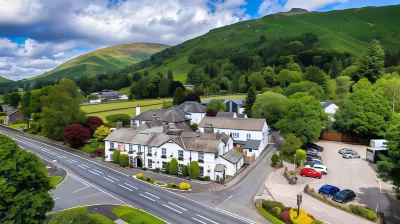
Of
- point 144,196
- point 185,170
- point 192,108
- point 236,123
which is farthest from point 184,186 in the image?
point 192,108

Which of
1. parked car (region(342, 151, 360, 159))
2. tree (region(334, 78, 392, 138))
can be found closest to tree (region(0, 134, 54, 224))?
parked car (region(342, 151, 360, 159))

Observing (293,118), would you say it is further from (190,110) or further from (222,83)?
(222,83)

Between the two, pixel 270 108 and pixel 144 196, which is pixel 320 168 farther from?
pixel 270 108

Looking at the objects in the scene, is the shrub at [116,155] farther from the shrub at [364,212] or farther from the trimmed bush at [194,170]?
the shrub at [364,212]

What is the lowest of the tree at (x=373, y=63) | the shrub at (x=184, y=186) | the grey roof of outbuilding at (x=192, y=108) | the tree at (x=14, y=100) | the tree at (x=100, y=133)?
the shrub at (x=184, y=186)

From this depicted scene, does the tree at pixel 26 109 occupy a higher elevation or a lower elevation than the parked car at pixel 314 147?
higher

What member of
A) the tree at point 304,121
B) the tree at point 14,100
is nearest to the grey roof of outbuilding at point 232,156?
the tree at point 304,121

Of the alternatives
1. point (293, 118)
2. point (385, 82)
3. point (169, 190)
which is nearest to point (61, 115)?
point (169, 190)
